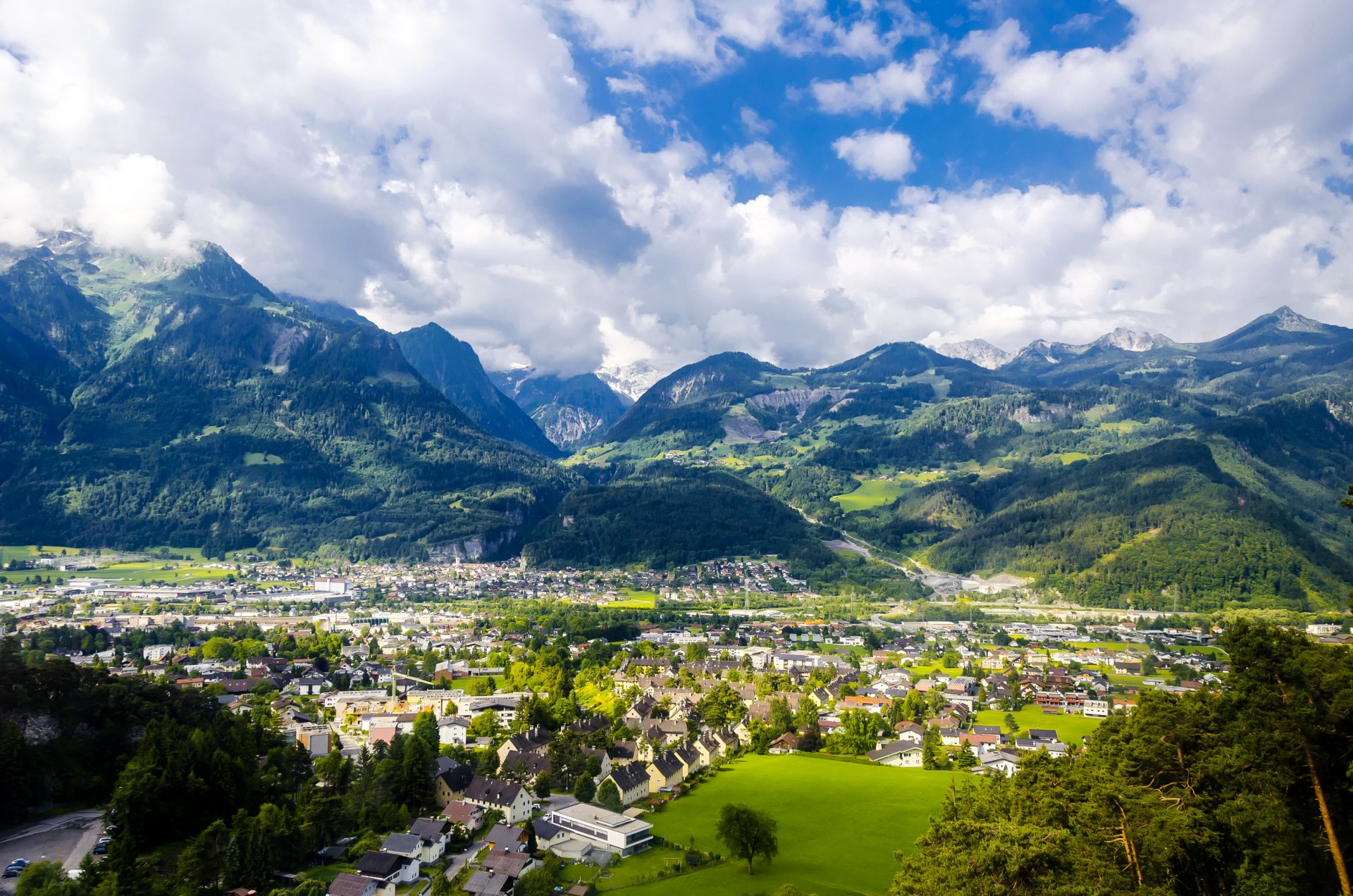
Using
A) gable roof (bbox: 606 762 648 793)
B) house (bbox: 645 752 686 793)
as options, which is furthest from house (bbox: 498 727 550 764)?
house (bbox: 645 752 686 793)

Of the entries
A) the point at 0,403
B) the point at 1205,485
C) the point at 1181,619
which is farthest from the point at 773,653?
the point at 0,403

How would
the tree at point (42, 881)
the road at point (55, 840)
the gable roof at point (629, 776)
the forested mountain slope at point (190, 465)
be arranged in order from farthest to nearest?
1. the forested mountain slope at point (190, 465)
2. the gable roof at point (629, 776)
3. the road at point (55, 840)
4. the tree at point (42, 881)

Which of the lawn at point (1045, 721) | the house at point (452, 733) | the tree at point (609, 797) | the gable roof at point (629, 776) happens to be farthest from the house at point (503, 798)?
the lawn at point (1045, 721)

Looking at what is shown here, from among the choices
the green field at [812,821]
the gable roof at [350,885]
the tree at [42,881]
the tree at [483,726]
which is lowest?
the green field at [812,821]

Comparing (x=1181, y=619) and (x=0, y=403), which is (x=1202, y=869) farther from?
(x=0, y=403)

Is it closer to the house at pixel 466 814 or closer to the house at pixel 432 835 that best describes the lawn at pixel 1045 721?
the house at pixel 466 814

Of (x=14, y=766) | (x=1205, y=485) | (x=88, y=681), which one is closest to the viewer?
(x=14, y=766)

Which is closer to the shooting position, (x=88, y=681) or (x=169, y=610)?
(x=88, y=681)

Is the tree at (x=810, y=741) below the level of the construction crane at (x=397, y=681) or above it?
below
